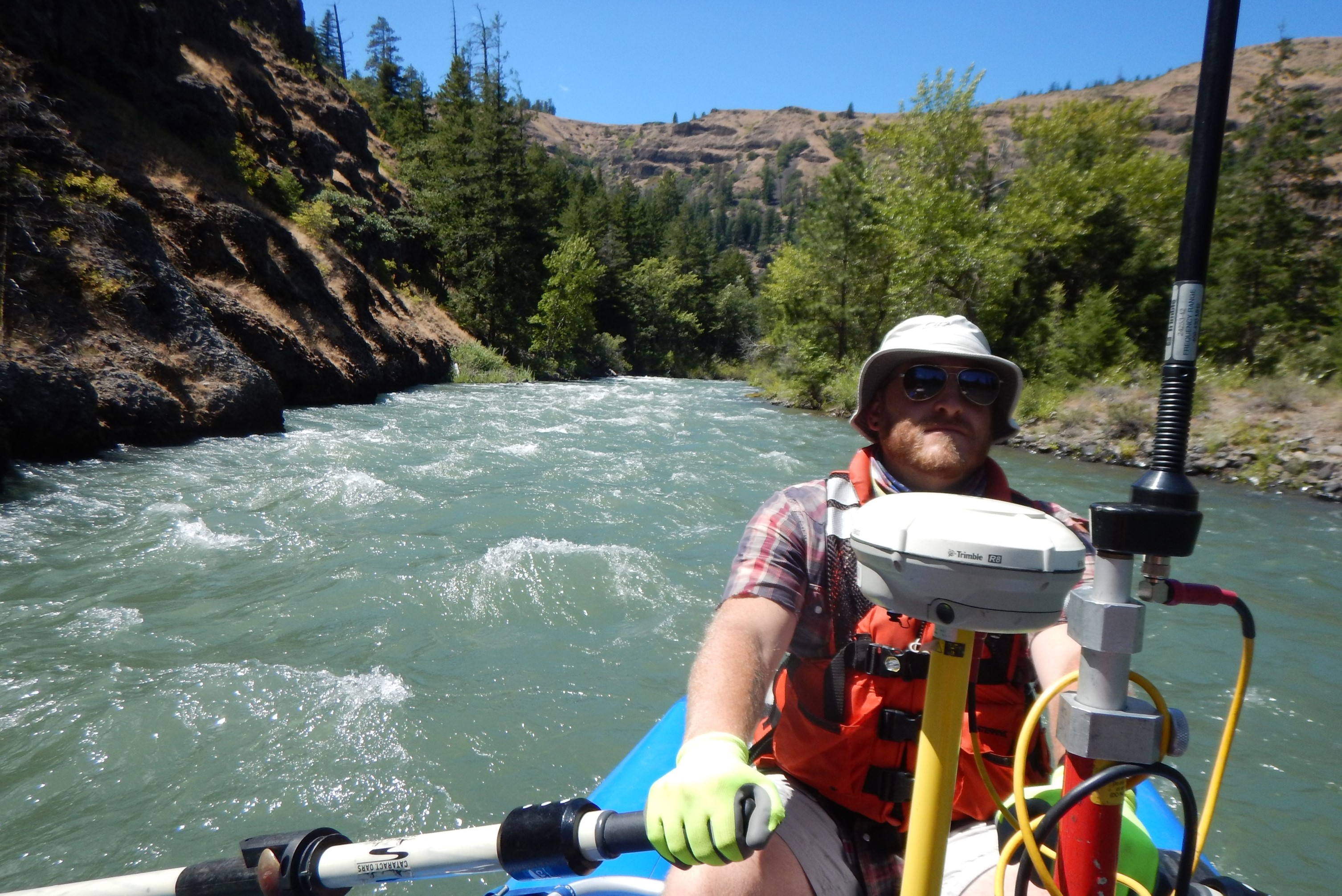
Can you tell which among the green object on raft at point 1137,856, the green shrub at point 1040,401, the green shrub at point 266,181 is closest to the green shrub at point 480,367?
the green shrub at point 266,181

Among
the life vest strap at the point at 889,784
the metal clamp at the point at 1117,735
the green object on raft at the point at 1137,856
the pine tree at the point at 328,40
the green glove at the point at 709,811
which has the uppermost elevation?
the pine tree at the point at 328,40

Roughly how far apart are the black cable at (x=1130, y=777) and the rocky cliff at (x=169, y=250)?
8.77 m

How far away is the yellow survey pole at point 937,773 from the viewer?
0.98 metres

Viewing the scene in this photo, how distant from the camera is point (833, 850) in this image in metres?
1.67

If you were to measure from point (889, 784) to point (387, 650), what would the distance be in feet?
11.6

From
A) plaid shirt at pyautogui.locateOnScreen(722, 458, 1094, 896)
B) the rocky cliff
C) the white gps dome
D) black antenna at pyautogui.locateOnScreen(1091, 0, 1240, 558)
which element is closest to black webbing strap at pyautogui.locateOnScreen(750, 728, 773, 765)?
plaid shirt at pyautogui.locateOnScreen(722, 458, 1094, 896)

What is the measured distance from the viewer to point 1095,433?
45.9ft

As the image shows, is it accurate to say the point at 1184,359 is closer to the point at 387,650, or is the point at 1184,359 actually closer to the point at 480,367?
the point at 387,650

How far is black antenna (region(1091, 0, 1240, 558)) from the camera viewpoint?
3.12 feet

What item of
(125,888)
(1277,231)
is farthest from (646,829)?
(1277,231)

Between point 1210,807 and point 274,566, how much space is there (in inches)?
227

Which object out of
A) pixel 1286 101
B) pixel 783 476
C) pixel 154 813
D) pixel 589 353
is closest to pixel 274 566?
pixel 154 813

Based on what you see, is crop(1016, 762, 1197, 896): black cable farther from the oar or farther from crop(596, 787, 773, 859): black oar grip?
the oar

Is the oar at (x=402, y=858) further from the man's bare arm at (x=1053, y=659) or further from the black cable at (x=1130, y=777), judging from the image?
the man's bare arm at (x=1053, y=659)
